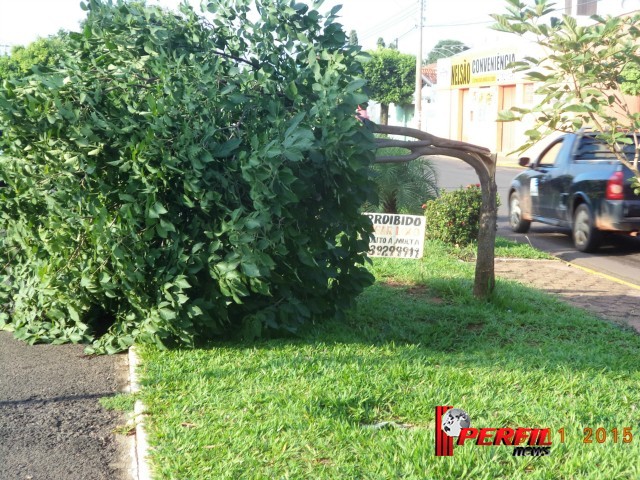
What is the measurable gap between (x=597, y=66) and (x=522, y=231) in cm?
1102

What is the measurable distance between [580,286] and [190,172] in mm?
5676

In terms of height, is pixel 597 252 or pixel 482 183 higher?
pixel 482 183

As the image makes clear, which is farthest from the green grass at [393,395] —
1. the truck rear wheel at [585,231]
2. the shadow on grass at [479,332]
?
the truck rear wheel at [585,231]

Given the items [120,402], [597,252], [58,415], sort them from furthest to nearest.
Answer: [597,252]
[120,402]
[58,415]

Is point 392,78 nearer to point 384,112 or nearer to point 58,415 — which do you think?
point 384,112

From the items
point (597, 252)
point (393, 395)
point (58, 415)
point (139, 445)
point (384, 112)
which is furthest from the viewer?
point (384, 112)

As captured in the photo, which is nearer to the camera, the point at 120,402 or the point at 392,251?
the point at 120,402

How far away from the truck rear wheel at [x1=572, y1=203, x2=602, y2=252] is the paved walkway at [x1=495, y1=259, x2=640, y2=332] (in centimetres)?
101

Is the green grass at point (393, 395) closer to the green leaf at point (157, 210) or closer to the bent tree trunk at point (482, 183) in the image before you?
the bent tree trunk at point (482, 183)

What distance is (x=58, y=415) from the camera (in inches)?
207

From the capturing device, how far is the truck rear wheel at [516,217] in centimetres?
1481

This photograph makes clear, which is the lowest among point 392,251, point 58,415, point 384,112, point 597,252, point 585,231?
point 58,415

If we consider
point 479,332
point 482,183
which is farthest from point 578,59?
point 482,183

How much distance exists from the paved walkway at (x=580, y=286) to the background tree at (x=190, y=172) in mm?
2931
